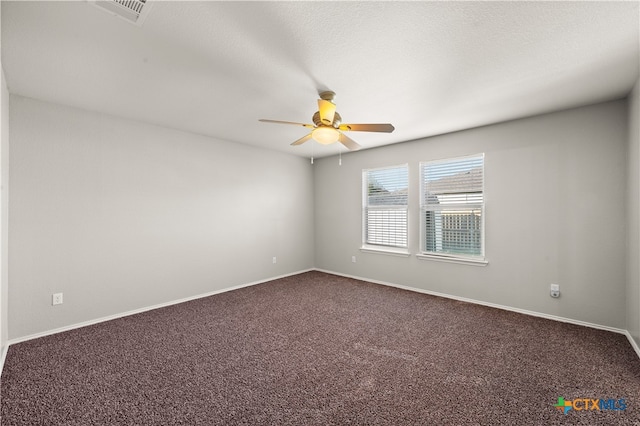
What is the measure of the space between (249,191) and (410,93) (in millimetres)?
3064

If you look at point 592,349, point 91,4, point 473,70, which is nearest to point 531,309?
point 592,349

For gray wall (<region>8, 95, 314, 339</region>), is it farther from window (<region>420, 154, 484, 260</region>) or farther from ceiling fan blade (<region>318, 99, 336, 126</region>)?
window (<region>420, 154, 484, 260</region>)

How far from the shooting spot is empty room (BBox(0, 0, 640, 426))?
1.80m

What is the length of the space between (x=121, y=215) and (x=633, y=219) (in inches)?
215

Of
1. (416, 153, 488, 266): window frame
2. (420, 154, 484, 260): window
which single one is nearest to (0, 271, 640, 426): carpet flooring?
(416, 153, 488, 266): window frame

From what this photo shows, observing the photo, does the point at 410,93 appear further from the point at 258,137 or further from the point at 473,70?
the point at 258,137

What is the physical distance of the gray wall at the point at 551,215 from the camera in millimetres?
2967

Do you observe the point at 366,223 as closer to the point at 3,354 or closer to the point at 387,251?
the point at 387,251

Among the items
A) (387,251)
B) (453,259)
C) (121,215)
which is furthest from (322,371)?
(121,215)

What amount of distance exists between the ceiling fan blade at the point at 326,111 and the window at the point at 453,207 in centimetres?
244

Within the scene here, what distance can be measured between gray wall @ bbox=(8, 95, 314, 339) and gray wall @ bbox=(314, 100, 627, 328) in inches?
117

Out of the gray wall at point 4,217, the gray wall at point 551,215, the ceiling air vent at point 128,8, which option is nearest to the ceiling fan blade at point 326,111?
the ceiling air vent at point 128,8

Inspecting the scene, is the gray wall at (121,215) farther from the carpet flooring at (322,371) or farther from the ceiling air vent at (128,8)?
the ceiling air vent at (128,8)

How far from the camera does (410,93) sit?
2.79 m
